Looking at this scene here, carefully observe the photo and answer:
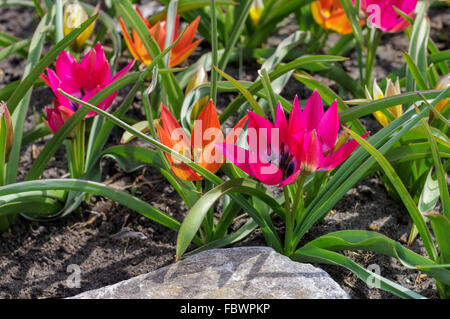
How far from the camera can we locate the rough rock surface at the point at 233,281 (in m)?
1.34

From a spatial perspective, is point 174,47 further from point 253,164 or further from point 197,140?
point 253,164

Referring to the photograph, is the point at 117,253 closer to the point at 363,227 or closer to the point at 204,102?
the point at 204,102

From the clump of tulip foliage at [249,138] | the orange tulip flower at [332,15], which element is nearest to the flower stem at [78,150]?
the clump of tulip foliage at [249,138]

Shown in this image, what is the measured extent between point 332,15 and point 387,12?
23 centimetres

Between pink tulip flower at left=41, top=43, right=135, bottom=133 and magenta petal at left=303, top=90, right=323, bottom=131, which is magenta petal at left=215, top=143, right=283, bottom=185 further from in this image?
pink tulip flower at left=41, top=43, right=135, bottom=133

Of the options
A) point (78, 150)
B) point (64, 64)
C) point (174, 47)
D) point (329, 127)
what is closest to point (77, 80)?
point (64, 64)

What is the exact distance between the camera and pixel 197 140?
140cm

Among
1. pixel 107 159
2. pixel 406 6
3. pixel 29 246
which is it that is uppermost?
pixel 406 6

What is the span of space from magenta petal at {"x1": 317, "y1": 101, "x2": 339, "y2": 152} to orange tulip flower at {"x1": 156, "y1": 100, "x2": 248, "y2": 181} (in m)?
0.19

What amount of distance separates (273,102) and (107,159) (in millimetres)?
693

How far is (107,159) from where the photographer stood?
1.94 metres
